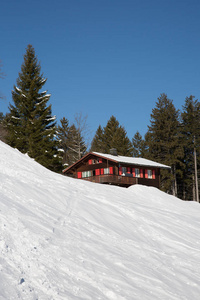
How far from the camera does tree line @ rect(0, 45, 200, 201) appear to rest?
3562 cm

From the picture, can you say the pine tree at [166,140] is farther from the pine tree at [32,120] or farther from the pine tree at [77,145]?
the pine tree at [32,120]

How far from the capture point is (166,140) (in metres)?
46.2

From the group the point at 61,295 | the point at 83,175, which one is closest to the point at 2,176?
the point at 61,295

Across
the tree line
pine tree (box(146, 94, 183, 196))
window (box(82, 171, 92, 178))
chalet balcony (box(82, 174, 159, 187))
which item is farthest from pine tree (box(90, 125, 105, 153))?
chalet balcony (box(82, 174, 159, 187))

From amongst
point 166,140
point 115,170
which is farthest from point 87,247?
point 166,140

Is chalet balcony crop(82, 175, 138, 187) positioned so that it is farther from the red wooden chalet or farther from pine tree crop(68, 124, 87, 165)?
pine tree crop(68, 124, 87, 165)

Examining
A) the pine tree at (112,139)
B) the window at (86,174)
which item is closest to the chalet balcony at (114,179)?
the window at (86,174)

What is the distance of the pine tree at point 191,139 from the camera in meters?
45.2

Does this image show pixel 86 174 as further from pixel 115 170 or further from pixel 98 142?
pixel 98 142

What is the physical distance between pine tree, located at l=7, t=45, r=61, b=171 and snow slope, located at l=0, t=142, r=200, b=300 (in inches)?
829

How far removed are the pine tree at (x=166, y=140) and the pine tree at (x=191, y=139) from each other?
1260mm

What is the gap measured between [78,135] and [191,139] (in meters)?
18.1

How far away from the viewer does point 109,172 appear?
122 feet

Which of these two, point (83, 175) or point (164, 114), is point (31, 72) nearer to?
point (83, 175)
